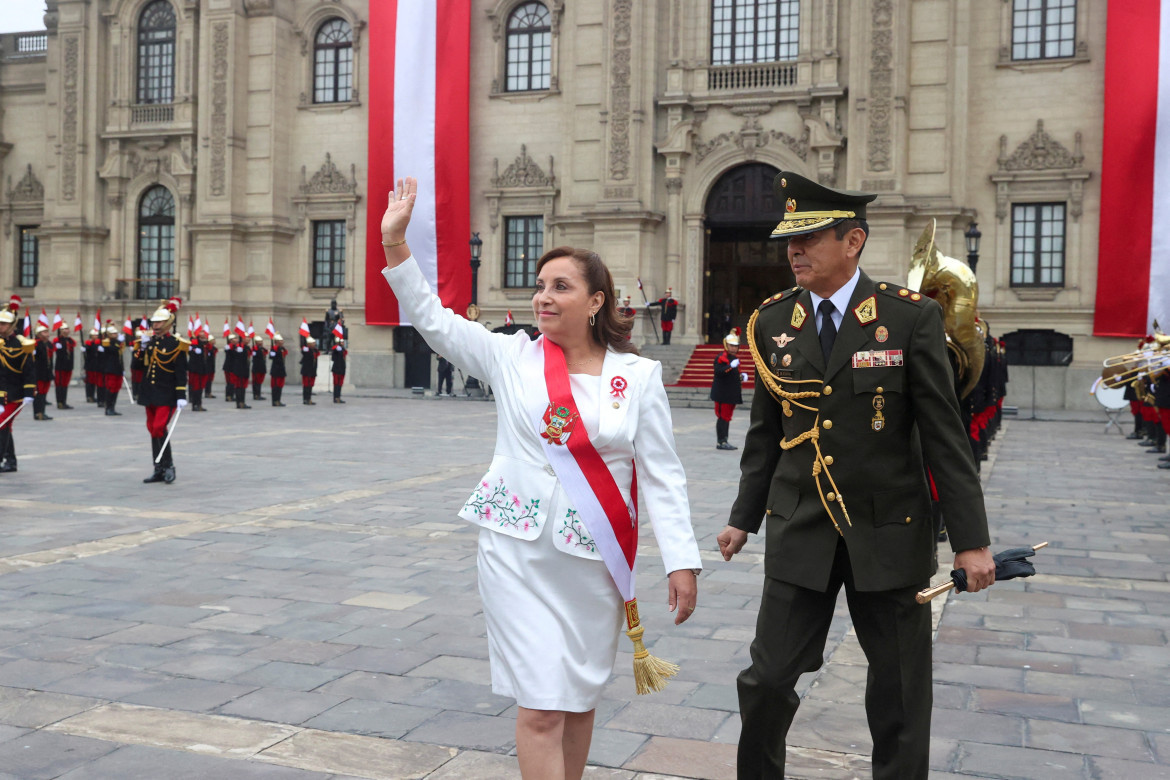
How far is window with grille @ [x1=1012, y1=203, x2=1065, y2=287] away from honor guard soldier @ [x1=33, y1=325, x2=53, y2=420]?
23299mm

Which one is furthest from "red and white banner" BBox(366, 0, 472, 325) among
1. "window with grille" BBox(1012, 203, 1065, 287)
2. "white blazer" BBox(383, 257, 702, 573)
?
"white blazer" BBox(383, 257, 702, 573)

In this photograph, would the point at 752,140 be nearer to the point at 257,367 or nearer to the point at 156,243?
the point at 257,367

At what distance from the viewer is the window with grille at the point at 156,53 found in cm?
3766

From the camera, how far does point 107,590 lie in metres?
6.88

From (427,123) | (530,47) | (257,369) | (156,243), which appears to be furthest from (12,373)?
(156,243)

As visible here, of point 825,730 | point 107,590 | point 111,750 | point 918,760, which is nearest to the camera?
point 918,760

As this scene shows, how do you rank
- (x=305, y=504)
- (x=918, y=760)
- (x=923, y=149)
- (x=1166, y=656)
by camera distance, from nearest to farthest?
(x=918, y=760) → (x=1166, y=656) → (x=305, y=504) → (x=923, y=149)

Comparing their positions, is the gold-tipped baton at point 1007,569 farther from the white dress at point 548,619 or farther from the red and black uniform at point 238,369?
the red and black uniform at point 238,369

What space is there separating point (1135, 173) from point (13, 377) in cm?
2573

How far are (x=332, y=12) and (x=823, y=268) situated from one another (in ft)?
118

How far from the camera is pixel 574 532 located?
326 centimetres

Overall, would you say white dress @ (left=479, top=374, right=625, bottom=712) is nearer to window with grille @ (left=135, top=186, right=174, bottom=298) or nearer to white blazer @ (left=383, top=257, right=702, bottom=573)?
white blazer @ (left=383, top=257, right=702, bottom=573)

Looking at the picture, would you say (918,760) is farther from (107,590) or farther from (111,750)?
(107,590)

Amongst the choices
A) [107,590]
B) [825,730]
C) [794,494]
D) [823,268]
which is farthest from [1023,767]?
[107,590]
